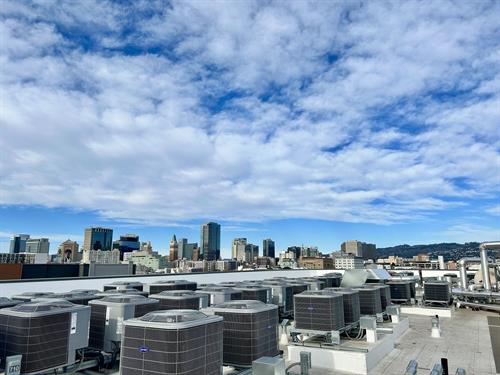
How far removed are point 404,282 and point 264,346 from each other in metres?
35.2

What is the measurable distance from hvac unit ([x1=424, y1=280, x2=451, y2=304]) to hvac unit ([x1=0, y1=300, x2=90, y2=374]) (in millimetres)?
39835

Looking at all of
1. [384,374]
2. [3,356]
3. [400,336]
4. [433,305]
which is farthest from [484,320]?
[3,356]

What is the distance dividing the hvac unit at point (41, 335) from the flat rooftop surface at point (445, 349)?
12.2m

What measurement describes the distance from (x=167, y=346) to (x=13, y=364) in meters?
6.13

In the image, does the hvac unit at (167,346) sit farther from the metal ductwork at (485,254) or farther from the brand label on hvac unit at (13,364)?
the metal ductwork at (485,254)

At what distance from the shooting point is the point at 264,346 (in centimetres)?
1470

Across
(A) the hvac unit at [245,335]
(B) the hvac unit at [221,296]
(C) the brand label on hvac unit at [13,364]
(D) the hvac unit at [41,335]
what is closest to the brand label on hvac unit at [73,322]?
(D) the hvac unit at [41,335]

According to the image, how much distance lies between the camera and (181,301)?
842 inches

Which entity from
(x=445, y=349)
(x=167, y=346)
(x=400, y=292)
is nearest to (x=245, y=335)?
(x=167, y=346)

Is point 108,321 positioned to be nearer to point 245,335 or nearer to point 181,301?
point 181,301

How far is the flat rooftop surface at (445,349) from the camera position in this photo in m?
19.9

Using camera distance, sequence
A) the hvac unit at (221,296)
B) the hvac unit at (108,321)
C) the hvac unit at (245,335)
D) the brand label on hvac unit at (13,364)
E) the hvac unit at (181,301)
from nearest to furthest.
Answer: the brand label on hvac unit at (13,364) → the hvac unit at (245,335) → the hvac unit at (108,321) → the hvac unit at (181,301) → the hvac unit at (221,296)

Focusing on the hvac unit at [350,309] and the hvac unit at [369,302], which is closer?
the hvac unit at [350,309]

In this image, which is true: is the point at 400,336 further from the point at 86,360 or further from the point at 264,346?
the point at 86,360
